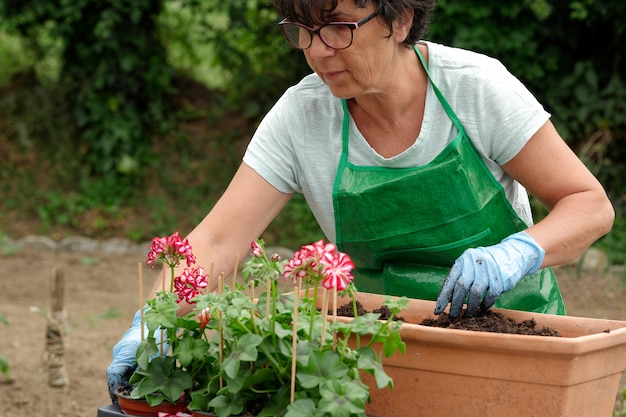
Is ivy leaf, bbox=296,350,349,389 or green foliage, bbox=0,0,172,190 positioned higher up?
green foliage, bbox=0,0,172,190

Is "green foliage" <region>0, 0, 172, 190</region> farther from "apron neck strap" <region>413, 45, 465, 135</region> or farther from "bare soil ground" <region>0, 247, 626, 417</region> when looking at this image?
"apron neck strap" <region>413, 45, 465, 135</region>

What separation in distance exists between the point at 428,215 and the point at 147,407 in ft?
2.96

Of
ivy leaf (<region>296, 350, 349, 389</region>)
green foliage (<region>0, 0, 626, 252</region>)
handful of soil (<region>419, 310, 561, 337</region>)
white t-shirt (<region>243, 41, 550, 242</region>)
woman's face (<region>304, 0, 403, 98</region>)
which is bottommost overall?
ivy leaf (<region>296, 350, 349, 389</region>)

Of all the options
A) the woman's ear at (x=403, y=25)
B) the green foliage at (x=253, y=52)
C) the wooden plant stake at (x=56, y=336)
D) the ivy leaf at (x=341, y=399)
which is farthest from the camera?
the green foliage at (x=253, y=52)

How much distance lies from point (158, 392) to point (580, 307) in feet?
13.1

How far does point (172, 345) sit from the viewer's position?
1673 millimetres

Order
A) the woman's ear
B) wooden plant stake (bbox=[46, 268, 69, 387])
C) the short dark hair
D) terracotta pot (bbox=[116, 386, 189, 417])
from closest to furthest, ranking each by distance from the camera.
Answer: terracotta pot (bbox=[116, 386, 189, 417]) < the short dark hair < the woman's ear < wooden plant stake (bbox=[46, 268, 69, 387])

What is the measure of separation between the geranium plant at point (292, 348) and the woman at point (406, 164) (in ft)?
1.77

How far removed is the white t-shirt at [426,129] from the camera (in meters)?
2.16

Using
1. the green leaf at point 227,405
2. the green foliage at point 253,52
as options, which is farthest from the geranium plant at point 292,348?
the green foliage at point 253,52

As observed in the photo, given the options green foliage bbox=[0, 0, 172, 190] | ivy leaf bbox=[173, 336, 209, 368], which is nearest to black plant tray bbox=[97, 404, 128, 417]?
ivy leaf bbox=[173, 336, 209, 368]

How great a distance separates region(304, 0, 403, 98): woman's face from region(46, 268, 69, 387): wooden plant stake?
6.93 ft

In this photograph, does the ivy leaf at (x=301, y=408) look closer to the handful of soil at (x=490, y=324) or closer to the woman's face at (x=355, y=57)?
the handful of soil at (x=490, y=324)

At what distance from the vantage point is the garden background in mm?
5961
